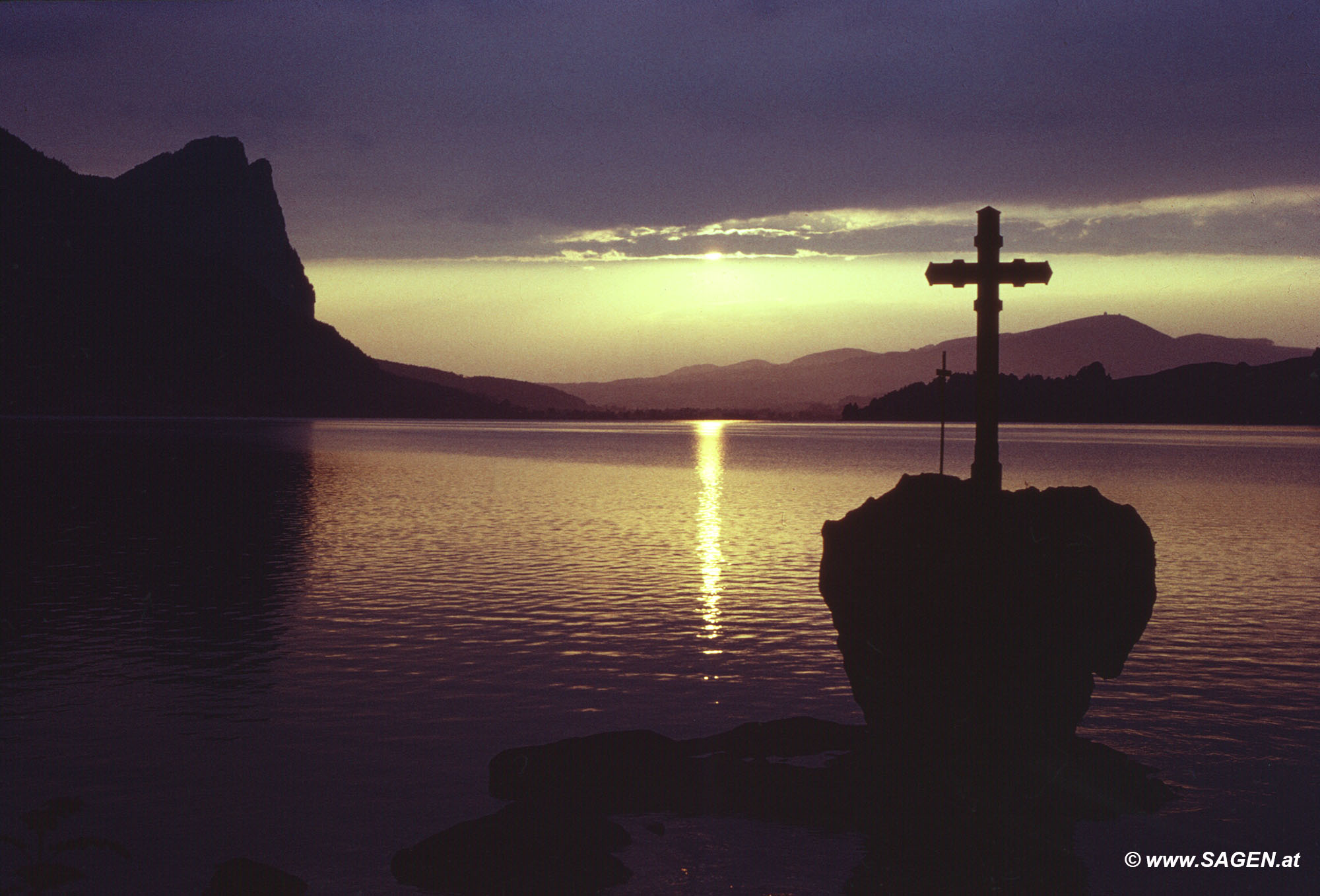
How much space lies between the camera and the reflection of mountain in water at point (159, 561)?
22.7m

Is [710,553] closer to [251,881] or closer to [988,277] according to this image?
[988,277]

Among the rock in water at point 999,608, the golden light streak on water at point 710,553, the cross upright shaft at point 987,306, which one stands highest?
the cross upright shaft at point 987,306

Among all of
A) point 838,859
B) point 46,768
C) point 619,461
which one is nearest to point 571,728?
point 838,859

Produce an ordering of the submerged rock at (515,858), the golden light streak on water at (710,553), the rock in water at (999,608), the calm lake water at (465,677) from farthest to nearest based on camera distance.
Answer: the golden light streak on water at (710,553) < the rock in water at (999,608) < the calm lake water at (465,677) < the submerged rock at (515,858)

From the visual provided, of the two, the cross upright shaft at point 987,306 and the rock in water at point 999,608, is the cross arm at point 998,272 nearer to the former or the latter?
the cross upright shaft at point 987,306

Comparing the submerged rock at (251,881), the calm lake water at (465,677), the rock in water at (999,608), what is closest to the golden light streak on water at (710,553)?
the calm lake water at (465,677)

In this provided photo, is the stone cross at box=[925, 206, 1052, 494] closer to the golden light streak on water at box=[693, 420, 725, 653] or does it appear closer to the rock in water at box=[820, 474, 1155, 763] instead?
the rock in water at box=[820, 474, 1155, 763]

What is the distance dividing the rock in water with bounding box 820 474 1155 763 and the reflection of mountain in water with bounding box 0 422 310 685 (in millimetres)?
12682

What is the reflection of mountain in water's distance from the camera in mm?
22656

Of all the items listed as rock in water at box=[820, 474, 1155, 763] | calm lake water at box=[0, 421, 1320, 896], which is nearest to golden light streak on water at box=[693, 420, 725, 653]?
calm lake water at box=[0, 421, 1320, 896]

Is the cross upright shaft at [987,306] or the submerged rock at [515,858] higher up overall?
the cross upright shaft at [987,306]

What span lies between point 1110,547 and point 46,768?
14001 mm

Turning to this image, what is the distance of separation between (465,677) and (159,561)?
20.0 meters

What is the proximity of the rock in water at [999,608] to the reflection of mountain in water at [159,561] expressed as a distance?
499 inches
